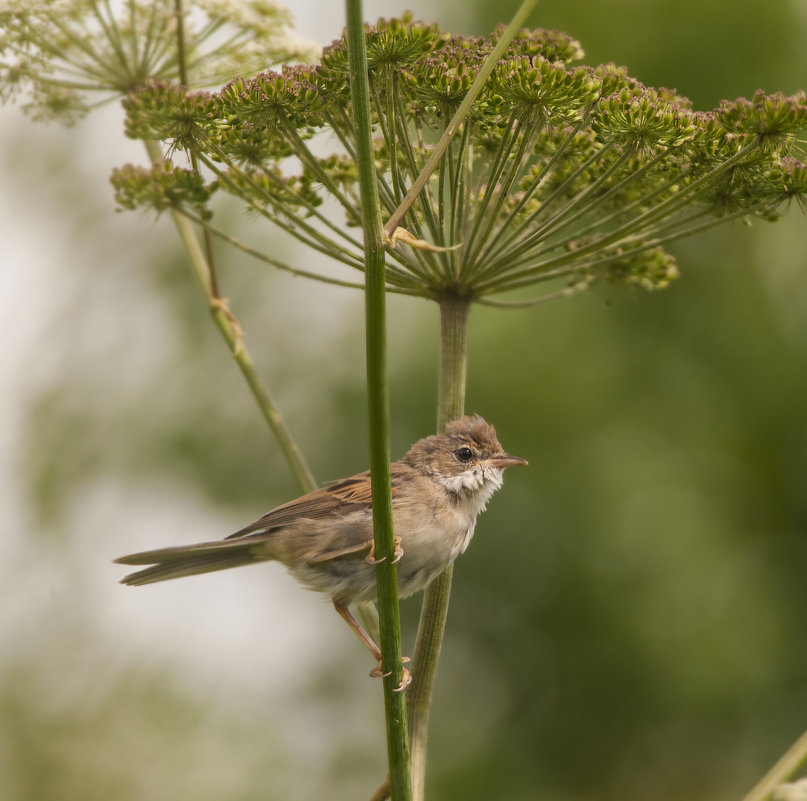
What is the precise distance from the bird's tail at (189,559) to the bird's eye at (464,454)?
3.36 ft

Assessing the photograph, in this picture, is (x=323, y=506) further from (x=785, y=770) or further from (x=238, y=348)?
(x=785, y=770)

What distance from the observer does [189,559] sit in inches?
186

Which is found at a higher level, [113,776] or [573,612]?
[573,612]

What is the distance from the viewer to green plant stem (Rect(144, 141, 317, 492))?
165 inches

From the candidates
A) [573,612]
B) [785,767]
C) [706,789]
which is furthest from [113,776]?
[785,767]

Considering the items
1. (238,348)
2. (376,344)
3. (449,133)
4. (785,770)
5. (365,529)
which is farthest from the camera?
(365,529)

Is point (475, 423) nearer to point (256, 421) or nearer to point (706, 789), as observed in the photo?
point (706, 789)

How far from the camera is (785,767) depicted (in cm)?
305

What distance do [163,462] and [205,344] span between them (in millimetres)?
1360

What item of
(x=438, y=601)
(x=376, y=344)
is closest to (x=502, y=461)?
(x=438, y=601)

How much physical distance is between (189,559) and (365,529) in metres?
0.78

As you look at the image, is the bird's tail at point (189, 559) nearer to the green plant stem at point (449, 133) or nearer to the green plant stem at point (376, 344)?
the green plant stem at point (376, 344)

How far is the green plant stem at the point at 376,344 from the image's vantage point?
272 cm

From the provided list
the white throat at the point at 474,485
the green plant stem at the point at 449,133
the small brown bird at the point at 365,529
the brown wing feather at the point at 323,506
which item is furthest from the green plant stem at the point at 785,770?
the brown wing feather at the point at 323,506
